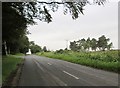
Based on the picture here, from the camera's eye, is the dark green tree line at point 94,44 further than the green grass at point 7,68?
Yes

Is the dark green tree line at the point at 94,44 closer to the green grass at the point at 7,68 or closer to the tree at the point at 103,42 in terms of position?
the tree at the point at 103,42

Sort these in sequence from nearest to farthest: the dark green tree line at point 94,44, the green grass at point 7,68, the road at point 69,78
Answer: the road at point 69,78
the green grass at point 7,68
the dark green tree line at point 94,44

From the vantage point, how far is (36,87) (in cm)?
1468

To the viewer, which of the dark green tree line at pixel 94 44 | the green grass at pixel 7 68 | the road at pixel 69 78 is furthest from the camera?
the dark green tree line at pixel 94 44

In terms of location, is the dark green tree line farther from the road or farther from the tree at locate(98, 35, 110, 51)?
the road

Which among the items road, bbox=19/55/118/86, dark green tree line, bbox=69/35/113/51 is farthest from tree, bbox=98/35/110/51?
road, bbox=19/55/118/86

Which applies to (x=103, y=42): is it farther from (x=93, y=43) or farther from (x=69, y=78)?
(x=69, y=78)

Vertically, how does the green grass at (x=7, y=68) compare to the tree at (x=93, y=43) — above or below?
below

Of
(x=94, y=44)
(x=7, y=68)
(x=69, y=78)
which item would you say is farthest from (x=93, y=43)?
(x=69, y=78)

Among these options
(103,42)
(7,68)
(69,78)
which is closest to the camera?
(69,78)

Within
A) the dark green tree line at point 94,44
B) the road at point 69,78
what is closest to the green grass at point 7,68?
the road at point 69,78

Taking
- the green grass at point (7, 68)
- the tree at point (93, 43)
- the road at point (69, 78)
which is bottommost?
the road at point (69, 78)

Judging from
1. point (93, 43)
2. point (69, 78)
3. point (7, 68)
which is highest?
point (93, 43)

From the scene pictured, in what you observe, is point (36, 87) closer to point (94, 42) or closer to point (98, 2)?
point (98, 2)
